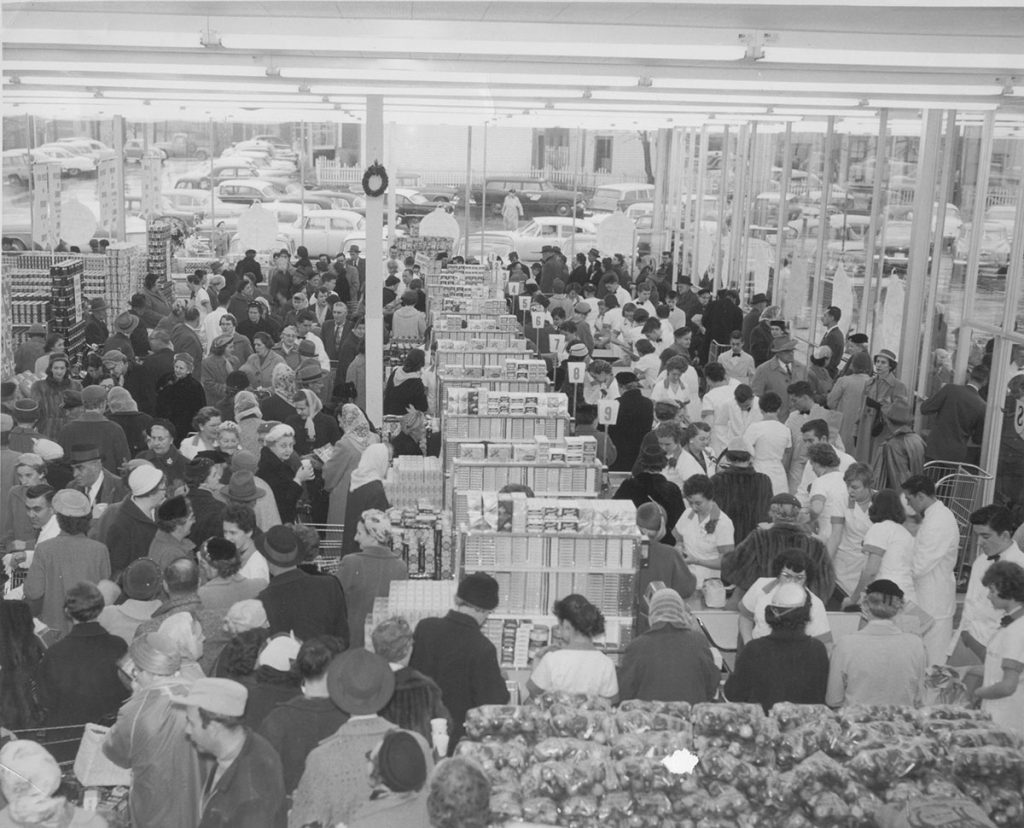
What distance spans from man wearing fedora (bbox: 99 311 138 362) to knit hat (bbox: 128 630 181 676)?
830 cm

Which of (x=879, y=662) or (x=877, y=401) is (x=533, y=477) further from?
(x=877, y=401)

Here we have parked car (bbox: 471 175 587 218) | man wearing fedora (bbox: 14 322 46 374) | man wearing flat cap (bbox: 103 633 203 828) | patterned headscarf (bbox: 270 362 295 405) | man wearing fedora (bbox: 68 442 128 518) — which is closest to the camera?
man wearing flat cap (bbox: 103 633 203 828)

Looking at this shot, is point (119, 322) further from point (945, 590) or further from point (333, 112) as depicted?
point (945, 590)

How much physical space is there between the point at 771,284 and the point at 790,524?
13263 millimetres

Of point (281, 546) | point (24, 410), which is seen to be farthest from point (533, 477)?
point (24, 410)

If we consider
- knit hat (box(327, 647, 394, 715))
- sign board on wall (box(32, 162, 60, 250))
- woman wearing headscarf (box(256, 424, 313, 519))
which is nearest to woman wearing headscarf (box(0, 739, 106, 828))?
knit hat (box(327, 647, 394, 715))

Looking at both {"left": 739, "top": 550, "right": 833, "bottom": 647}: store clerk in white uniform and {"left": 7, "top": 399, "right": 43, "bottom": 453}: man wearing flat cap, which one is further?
{"left": 7, "top": 399, "right": 43, "bottom": 453}: man wearing flat cap

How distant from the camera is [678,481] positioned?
8.77 metres

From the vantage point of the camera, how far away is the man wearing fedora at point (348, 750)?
4.29 metres

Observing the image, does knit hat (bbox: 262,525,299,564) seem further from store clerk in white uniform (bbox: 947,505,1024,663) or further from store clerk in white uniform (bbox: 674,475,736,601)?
store clerk in white uniform (bbox: 947,505,1024,663)

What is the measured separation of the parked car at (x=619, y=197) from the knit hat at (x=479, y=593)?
1131 inches

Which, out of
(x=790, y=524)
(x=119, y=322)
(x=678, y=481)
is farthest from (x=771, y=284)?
(x=790, y=524)

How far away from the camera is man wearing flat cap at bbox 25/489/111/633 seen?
21.8 feet

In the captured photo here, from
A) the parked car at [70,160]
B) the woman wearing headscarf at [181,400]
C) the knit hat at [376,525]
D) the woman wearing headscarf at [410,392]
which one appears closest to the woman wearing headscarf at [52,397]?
the woman wearing headscarf at [181,400]
